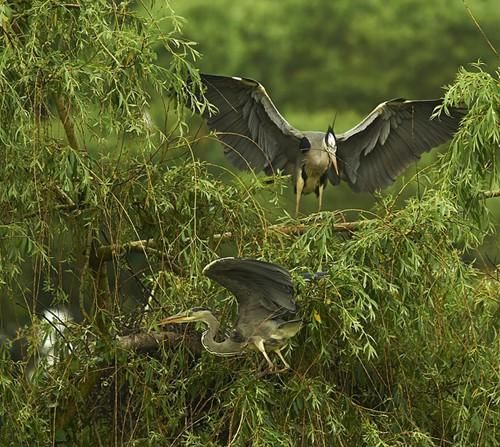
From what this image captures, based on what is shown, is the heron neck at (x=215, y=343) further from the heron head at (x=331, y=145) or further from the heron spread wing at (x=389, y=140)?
the heron spread wing at (x=389, y=140)

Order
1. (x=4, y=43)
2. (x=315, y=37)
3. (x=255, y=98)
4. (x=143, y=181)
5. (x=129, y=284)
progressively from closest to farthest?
(x=4, y=43)
(x=143, y=181)
(x=129, y=284)
(x=255, y=98)
(x=315, y=37)

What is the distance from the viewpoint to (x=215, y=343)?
3.72 meters

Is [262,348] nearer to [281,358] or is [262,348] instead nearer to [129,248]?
[281,358]

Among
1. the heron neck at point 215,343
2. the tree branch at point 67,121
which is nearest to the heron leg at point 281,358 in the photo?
the heron neck at point 215,343

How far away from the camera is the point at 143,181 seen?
151 inches

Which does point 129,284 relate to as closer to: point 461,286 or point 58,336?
point 58,336

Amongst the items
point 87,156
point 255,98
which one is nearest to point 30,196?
point 87,156

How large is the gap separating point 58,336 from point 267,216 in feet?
2.17

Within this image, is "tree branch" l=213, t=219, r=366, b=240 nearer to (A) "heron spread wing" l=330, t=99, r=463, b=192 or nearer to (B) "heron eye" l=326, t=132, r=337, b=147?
(B) "heron eye" l=326, t=132, r=337, b=147

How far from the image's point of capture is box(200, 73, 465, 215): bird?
5070 mm

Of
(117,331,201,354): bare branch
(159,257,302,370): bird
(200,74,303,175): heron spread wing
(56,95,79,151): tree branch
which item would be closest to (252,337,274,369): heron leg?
(159,257,302,370): bird

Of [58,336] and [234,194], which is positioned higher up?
[234,194]

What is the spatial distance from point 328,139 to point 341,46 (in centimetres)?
639

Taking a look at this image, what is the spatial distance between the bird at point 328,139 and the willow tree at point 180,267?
104cm
